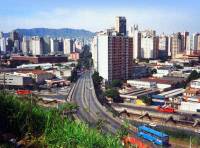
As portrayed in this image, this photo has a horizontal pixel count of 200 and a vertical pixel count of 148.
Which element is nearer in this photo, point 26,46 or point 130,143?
point 130,143

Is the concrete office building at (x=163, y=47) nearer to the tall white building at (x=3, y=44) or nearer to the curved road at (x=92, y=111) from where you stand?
the curved road at (x=92, y=111)

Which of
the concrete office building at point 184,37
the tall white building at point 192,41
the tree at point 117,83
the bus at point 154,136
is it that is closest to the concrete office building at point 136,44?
the concrete office building at point 184,37

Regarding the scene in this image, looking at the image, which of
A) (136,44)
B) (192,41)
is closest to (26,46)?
(136,44)

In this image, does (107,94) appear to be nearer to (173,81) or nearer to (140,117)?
(140,117)

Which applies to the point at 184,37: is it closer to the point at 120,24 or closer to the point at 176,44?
the point at 176,44

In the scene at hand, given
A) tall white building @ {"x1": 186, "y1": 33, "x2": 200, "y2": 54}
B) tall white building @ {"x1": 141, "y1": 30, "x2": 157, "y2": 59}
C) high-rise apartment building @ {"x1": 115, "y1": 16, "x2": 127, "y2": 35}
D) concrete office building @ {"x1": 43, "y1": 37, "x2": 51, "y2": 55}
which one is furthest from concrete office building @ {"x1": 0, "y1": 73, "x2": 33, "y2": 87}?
concrete office building @ {"x1": 43, "y1": 37, "x2": 51, "y2": 55}
